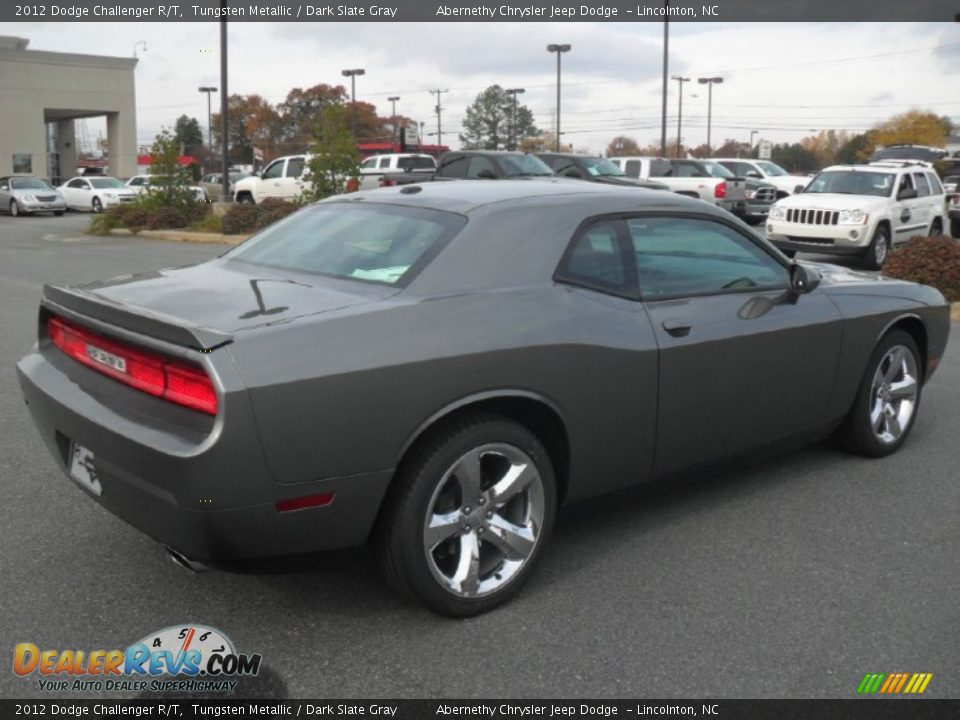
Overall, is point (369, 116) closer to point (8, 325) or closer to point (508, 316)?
point (8, 325)

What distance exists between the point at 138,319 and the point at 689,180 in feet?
74.6

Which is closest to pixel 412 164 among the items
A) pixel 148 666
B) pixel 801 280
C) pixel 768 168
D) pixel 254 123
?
pixel 768 168

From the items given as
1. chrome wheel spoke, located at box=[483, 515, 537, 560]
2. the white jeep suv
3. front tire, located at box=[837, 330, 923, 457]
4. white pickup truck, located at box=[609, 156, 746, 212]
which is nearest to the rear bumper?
chrome wheel spoke, located at box=[483, 515, 537, 560]

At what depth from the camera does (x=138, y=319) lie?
3238 mm

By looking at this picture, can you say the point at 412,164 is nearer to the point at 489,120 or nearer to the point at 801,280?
the point at 801,280

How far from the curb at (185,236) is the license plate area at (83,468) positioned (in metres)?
18.3

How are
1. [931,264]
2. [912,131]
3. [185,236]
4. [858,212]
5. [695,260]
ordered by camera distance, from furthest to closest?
[912,131] → [185,236] → [858,212] → [931,264] → [695,260]

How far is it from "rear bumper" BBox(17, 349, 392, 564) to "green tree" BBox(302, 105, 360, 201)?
60.3 ft

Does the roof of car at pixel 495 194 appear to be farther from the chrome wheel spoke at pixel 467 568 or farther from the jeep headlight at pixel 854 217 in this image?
the jeep headlight at pixel 854 217

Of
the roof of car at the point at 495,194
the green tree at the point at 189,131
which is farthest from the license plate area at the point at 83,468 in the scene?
the green tree at the point at 189,131

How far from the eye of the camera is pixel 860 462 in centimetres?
530

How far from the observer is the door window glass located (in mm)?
4191

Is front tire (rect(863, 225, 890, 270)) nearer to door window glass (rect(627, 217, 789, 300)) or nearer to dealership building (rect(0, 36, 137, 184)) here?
door window glass (rect(627, 217, 789, 300))

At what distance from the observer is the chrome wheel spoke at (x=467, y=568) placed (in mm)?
3410
